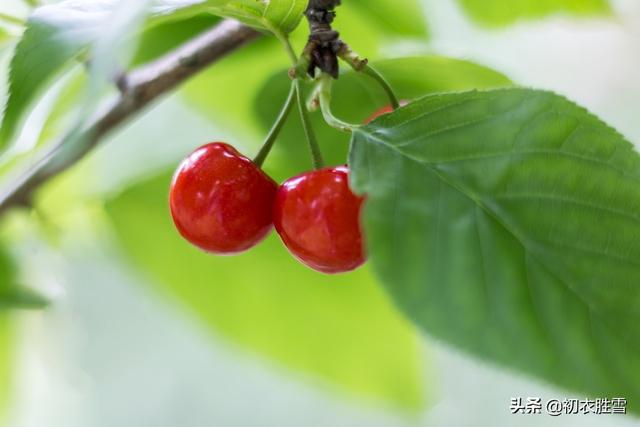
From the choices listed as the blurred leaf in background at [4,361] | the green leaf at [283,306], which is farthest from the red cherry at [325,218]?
the blurred leaf in background at [4,361]

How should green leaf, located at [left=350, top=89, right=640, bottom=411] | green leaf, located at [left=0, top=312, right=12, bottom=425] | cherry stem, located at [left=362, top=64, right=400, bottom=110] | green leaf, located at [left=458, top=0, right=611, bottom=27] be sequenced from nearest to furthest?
green leaf, located at [left=350, top=89, right=640, bottom=411] < cherry stem, located at [left=362, top=64, right=400, bottom=110] < green leaf, located at [left=458, top=0, right=611, bottom=27] < green leaf, located at [left=0, top=312, right=12, bottom=425]

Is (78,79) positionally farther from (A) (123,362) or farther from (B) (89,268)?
(A) (123,362)

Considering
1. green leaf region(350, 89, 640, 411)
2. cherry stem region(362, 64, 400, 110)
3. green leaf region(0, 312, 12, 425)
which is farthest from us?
green leaf region(0, 312, 12, 425)

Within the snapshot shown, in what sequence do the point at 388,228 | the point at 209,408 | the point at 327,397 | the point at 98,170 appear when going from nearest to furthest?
1. the point at 388,228
2. the point at 327,397
3. the point at 98,170
4. the point at 209,408

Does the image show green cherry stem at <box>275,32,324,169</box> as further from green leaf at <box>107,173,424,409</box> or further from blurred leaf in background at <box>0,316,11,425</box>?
blurred leaf in background at <box>0,316,11,425</box>

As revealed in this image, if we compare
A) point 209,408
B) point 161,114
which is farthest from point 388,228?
point 209,408

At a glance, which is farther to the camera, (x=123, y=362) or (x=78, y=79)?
(x=123, y=362)

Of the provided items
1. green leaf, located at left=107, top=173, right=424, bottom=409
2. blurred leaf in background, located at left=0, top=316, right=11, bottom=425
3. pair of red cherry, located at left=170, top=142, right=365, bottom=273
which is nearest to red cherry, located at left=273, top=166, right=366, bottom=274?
pair of red cherry, located at left=170, top=142, right=365, bottom=273
